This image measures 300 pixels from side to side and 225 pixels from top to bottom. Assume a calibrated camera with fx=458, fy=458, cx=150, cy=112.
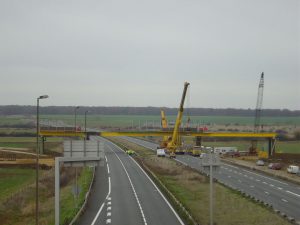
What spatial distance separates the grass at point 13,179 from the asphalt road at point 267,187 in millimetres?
25097

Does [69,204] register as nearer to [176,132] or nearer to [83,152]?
[83,152]

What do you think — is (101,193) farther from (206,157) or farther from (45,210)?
(206,157)

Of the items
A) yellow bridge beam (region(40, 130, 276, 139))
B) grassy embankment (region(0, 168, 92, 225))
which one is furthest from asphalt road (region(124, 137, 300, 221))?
yellow bridge beam (region(40, 130, 276, 139))

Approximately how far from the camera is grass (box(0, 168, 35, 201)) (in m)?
55.5

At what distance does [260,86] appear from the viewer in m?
138

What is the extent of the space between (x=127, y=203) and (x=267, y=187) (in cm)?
2050

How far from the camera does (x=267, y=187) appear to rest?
56375mm

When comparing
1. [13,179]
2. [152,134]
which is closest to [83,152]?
[13,179]

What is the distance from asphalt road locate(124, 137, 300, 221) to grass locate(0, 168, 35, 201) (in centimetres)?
2510

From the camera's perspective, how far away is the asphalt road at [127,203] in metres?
36.1

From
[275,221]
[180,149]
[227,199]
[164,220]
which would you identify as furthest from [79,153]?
[180,149]

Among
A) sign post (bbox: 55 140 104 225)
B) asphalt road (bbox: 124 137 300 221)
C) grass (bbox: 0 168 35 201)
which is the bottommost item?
grass (bbox: 0 168 35 201)

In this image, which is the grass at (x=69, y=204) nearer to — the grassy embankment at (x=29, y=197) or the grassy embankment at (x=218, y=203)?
the grassy embankment at (x=29, y=197)

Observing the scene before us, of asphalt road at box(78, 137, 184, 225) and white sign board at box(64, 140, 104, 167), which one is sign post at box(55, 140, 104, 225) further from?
asphalt road at box(78, 137, 184, 225)
